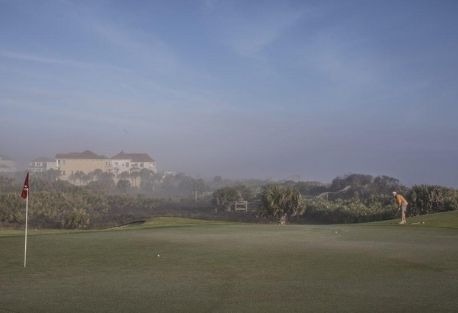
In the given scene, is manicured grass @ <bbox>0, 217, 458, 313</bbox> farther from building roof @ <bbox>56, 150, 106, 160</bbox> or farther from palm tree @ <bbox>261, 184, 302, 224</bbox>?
building roof @ <bbox>56, 150, 106, 160</bbox>

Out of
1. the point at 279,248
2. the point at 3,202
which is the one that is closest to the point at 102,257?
the point at 279,248

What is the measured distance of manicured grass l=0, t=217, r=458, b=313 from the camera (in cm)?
830

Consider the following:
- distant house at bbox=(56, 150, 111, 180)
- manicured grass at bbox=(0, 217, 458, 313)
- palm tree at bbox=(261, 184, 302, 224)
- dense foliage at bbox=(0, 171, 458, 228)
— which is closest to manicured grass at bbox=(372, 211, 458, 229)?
manicured grass at bbox=(0, 217, 458, 313)

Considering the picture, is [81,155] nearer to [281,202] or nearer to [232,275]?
[281,202]

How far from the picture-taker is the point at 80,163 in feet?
579

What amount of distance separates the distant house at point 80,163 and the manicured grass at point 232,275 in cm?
16376

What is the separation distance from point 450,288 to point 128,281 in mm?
6040

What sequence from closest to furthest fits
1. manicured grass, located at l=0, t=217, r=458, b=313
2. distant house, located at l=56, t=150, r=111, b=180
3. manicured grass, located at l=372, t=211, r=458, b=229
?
1. manicured grass, located at l=0, t=217, r=458, b=313
2. manicured grass, located at l=372, t=211, r=458, b=229
3. distant house, located at l=56, t=150, r=111, b=180

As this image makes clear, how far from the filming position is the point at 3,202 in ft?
197

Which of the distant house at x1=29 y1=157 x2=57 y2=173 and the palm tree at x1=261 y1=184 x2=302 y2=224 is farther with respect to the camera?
the distant house at x1=29 y1=157 x2=57 y2=173

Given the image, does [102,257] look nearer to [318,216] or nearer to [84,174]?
[318,216]

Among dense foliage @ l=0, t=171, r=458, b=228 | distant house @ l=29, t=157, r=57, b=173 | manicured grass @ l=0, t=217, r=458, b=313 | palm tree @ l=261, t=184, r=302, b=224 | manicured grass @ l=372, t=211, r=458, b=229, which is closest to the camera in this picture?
manicured grass @ l=0, t=217, r=458, b=313

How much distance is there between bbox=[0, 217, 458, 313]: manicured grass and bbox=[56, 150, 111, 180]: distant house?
537 ft

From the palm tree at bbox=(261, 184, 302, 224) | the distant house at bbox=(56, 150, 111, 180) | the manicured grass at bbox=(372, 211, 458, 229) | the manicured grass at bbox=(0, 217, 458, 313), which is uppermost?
the distant house at bbox=(56, 150, 111, 180)
